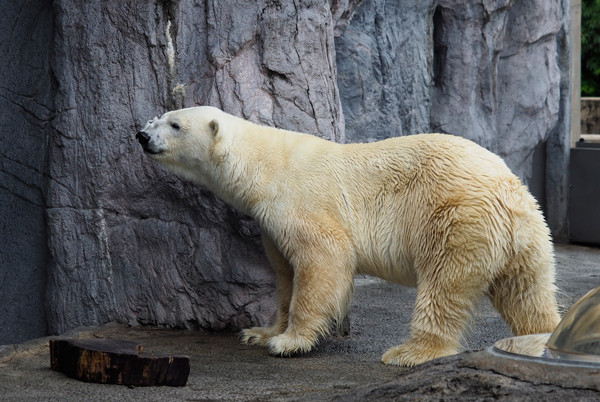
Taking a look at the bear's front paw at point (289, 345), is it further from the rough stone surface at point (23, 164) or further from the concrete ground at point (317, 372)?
the rough stone surface at point (23, 164)

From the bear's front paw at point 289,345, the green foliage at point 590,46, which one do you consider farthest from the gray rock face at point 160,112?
the green foliage at point 590,46

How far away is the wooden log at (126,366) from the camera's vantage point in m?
3.94

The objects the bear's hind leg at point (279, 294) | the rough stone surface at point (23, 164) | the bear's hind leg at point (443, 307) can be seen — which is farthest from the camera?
the rough stone surface at point (23, 164)

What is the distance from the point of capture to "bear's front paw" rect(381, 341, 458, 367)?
4.38 m

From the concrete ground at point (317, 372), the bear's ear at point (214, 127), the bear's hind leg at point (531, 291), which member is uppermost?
the bear's ear at point (214, 127)

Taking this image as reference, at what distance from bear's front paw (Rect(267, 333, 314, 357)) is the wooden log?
32.2 inches

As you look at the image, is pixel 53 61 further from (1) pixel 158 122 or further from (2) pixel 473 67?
(2) pixel 473 67

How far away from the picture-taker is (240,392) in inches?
154

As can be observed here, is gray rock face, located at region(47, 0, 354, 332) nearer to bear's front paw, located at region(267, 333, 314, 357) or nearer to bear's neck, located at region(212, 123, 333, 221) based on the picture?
bear's neck, located at region(212, 123, 333, 221)

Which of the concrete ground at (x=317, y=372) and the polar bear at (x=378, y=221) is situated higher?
the polar bear at (x=378, y=221)

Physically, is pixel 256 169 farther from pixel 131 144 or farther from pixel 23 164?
pixel 23 164

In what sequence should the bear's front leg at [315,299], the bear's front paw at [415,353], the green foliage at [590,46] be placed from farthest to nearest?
the green foliage at [590,46]
the bear's front leg at [315,299]
the bear's front paw at [415,353]

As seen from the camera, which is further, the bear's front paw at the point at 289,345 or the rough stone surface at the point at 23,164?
the rough stone surface at the point at 23,164

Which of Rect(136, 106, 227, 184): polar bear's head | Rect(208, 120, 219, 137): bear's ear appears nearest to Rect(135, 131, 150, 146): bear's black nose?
Rect(136, 106, 227, 184): polar bear's head
